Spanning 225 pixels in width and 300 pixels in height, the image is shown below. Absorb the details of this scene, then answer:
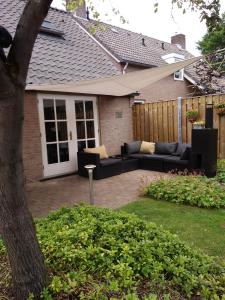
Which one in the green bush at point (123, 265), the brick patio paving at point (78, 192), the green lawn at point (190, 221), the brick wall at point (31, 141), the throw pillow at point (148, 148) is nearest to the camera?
the green bush at point (123, 265)

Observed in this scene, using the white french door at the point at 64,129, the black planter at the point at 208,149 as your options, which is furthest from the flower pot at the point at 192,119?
the white french door at the point at 64,129

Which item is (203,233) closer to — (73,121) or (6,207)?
(6,207)

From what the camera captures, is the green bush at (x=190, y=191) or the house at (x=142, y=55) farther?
the house at (x=142, y=55)

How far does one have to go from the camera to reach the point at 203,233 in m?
3.65

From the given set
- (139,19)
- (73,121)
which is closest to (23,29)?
(139,19)

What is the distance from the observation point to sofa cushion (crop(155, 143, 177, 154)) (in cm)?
815

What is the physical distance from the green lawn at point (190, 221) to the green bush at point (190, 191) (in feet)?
0.54

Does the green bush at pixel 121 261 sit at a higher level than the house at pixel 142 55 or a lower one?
lower

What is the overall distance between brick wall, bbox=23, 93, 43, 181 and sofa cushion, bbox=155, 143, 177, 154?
354 cm

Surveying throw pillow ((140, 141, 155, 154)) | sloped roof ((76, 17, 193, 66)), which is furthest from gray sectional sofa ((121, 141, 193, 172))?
sloped roof ((76, 17, 193, 66))

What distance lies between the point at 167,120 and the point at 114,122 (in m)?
1.76

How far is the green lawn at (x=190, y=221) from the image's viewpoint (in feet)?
11.0

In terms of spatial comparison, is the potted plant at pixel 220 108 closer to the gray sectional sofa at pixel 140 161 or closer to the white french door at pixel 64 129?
the gray sectional sofa at pixel 140 161

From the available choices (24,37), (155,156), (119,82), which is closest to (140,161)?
(155,156)
